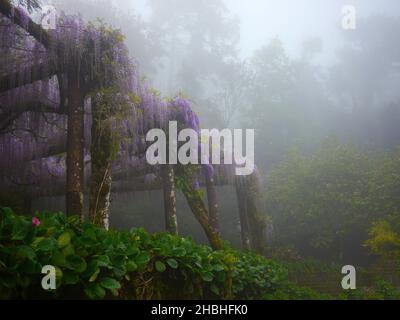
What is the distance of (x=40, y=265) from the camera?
2.71m

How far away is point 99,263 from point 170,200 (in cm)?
593

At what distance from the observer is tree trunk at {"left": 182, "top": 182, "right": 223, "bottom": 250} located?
812cm

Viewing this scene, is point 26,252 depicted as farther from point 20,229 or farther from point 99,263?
point 99,263

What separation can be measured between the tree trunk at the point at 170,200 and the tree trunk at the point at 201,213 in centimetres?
37

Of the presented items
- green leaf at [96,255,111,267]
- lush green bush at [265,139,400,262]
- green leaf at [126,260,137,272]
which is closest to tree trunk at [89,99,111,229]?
green leaf at [126,260,137,272]

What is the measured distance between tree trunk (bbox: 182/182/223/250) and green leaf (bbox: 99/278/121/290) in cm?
506

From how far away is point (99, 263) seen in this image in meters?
3.05

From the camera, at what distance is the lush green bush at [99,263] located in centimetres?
272

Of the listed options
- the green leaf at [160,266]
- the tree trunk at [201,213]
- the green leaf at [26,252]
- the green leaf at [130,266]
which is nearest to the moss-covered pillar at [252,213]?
the tree trunk at [201,213]

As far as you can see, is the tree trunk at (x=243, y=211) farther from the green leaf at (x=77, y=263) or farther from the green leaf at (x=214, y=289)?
the green leaf at (x=77, y=263)

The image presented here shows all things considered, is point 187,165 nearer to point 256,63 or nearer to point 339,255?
point 339,255

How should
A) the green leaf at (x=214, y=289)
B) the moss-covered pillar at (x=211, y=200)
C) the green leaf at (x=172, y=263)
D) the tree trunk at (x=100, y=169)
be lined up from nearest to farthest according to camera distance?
the green leaf at (x=172, y=263), the green leaf at (x=214, y=289), the tree trunk at (x=100, y=169), the moss-covered pillar at (x=211, y=200)

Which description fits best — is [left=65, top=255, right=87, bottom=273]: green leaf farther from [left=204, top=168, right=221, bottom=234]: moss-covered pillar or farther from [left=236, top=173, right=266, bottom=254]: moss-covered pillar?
[left=236, top=173, right=266, bottom=254]: moss-covered pillar
